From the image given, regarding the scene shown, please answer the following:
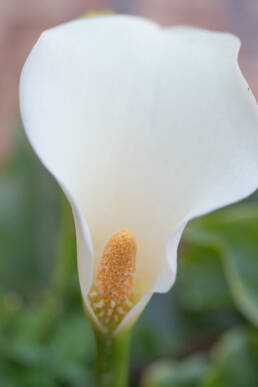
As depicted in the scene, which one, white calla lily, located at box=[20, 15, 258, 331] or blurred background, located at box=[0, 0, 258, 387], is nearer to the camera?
white calla lily, located at box=[20, 15, 258, 331]

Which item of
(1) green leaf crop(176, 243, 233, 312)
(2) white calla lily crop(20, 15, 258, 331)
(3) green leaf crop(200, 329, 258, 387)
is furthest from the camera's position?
(1) green leaf crop(176, 243, 233, 312)

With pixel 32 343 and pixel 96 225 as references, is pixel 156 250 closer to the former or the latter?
pixel 96 225

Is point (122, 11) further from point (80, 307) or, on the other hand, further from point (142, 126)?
point (142, 126)

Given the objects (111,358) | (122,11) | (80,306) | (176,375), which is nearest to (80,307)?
(80,306)

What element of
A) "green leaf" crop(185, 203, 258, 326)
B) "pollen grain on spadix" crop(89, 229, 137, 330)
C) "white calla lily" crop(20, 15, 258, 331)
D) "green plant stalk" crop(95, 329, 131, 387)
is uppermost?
"white calla lily" crop(20, 15, 258, 331)

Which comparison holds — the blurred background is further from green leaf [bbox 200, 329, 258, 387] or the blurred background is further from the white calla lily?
the white calla lily

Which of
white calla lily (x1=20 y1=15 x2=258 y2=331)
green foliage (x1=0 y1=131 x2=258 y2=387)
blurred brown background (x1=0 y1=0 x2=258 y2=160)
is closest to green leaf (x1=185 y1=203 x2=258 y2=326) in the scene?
green foliage (x1=0 y1=131 x2=258 y2=387)

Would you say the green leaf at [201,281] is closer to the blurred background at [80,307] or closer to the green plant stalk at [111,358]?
the blurred background at [80,307]

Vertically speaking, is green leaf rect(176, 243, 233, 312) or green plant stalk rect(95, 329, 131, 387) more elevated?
green plant stalk rect(95, 329, 131, 387)
